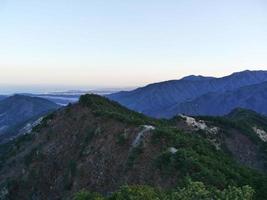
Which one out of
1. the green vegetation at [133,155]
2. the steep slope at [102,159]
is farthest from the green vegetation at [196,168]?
the green vegetation at [133,155]

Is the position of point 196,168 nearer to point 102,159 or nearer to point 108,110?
point 102,159

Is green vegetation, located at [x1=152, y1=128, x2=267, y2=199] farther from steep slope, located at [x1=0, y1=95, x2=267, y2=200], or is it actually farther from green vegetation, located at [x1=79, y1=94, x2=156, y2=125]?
green vegetation, located at [x1=79, y1=94, x2=156, y2=125]

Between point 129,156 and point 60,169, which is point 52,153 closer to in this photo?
point 60,169

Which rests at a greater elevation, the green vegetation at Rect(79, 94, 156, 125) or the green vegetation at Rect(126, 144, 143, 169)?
the green vegetation at Rect(79, 94, 156, 125)

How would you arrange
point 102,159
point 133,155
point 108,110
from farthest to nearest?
point 108,110 < point 102,159 < point 133,155

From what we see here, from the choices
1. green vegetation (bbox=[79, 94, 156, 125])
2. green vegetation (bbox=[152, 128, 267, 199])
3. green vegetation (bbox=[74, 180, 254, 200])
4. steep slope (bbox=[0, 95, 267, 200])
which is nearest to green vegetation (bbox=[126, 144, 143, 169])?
steep slope (bbox=[0, 95, 267, 200])

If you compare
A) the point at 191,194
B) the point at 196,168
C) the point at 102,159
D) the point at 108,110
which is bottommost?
the point at 102,159

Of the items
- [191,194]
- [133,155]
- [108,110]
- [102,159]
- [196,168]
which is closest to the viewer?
[191,194]

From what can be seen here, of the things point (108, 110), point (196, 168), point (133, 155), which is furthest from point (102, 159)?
point (196, 168)

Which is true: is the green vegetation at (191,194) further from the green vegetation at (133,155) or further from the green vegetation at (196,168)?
the green vegetation at (133,155)
